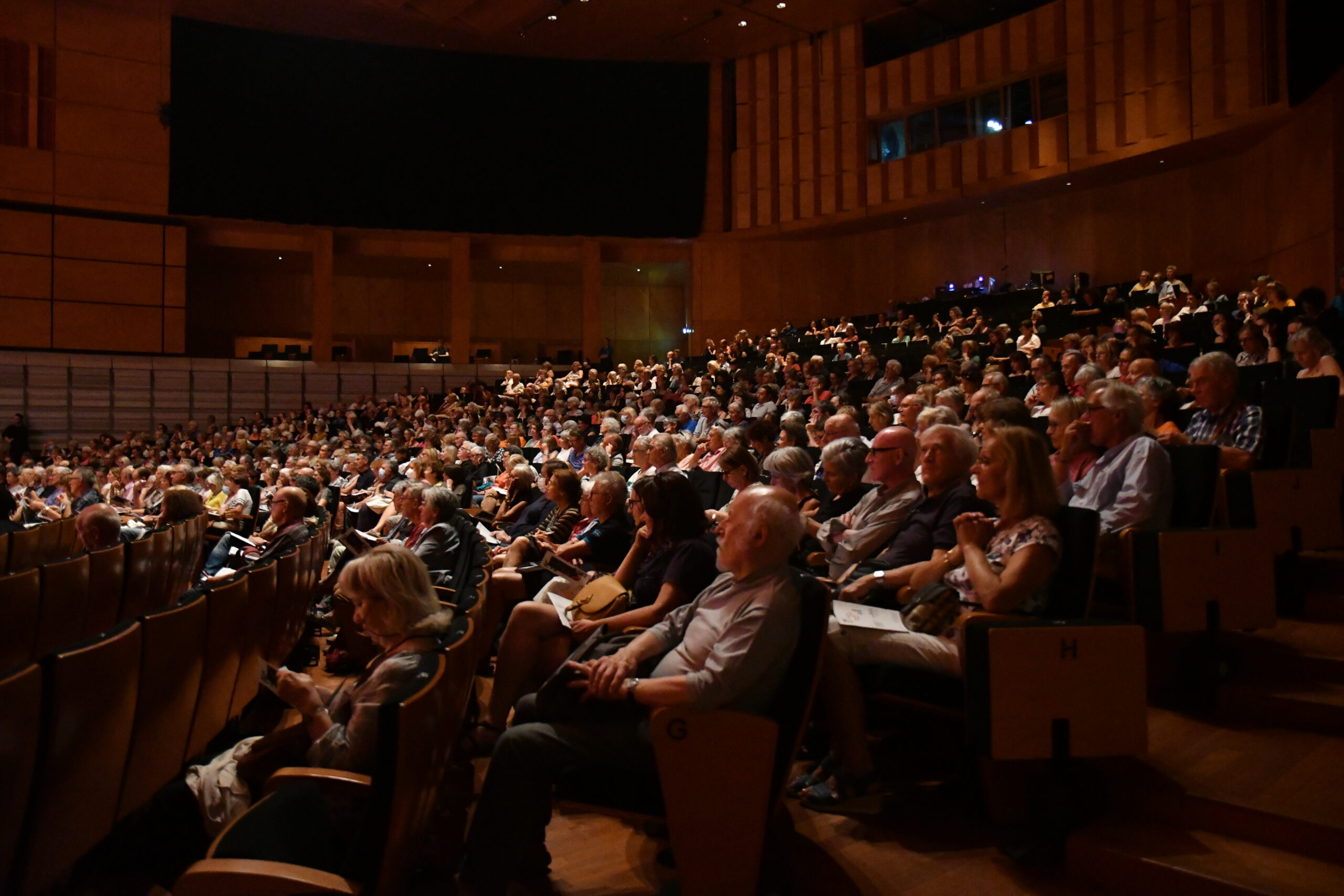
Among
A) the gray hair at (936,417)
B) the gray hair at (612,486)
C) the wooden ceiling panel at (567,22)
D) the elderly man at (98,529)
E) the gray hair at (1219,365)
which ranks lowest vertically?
the elderly man at (98,529)

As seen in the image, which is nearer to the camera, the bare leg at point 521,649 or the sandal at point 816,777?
the sandal at point 816,777

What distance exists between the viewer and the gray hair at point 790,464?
11.3 ft

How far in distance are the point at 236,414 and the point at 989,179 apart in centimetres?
1239

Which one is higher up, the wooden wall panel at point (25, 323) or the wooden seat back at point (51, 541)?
the wooden wall panel at point (25, 323)

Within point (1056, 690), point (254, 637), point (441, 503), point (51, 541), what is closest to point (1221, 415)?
point (1056, 690)

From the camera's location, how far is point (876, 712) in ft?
8.33

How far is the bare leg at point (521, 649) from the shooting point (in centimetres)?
268

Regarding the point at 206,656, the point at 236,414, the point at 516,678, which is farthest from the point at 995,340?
the point at 236,414

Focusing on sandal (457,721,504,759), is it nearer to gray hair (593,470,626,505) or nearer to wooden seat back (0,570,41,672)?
gray hair (593,470,626,505)

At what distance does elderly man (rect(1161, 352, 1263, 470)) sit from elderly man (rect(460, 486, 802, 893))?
2157mm

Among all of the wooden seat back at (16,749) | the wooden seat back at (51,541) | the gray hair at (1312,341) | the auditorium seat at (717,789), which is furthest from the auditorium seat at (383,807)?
the gray hair at (1312,341)

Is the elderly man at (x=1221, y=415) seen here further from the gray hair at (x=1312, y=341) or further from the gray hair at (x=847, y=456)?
the gray hair at (x=847, y=456)

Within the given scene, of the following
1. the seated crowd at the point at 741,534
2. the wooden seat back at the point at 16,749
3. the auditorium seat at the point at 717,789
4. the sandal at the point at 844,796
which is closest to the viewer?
the wooden seat back at the point at 16,749

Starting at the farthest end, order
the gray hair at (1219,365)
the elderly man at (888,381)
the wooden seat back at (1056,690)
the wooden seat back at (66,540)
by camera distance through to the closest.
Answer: the elderly man at (888,381), the wooden seat back at (66,540), the gray hair at (1219,365), the wooden seat back at (1056,690)
